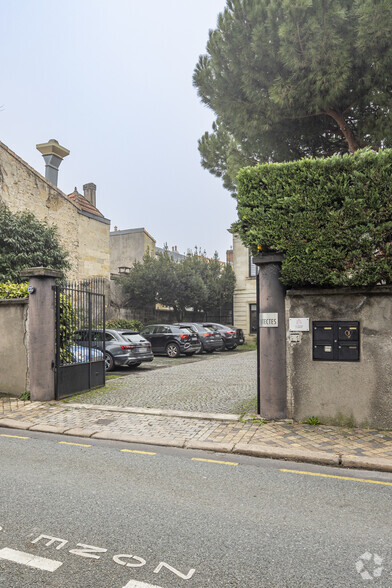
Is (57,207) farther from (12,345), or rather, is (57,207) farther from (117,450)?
(117,450)

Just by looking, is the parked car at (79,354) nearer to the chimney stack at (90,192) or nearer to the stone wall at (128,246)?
the chimney stack at (90,192)

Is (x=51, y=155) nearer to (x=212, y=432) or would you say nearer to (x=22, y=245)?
(x=22, y=245)

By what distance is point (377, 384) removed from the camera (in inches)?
259

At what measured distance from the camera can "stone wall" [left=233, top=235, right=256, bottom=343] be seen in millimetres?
31828

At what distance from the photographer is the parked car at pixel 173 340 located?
774 inches

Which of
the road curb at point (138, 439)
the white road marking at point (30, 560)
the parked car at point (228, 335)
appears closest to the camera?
the white road marking at point (30, 560)

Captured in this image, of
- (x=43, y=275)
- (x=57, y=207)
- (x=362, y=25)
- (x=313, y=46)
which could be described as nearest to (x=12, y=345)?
(x=43, y=275)

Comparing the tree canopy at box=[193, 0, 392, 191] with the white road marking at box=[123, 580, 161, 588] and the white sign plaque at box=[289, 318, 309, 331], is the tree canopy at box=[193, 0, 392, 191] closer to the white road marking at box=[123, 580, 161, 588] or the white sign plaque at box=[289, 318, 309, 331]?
the white sign plaque at box=[289, 318, 309, 331]

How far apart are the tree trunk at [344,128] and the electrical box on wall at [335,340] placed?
22.5 feet

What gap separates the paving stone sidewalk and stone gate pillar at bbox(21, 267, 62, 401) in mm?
535

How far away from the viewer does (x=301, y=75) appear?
11.3m

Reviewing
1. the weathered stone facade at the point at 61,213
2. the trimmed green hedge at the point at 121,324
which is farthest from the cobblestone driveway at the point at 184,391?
the weathered stone facade at the point at 61,213

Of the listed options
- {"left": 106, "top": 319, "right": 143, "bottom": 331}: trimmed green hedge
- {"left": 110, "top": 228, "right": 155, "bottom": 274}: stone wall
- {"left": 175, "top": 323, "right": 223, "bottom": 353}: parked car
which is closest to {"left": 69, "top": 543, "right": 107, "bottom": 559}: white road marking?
{"left": 175, "top": 323, "right": 223, "bottom": 353}: parked car

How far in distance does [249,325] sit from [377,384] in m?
25.3
